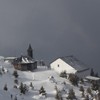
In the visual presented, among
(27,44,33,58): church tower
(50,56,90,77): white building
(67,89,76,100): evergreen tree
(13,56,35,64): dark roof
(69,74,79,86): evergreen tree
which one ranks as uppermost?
(27,44,33,58): church tower

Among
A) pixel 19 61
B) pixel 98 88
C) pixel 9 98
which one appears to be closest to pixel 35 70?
pixel 19 61

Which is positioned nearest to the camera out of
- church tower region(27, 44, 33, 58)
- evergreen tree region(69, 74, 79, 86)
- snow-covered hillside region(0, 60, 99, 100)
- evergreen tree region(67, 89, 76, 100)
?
snow-covered hillside region(0, 60, 99, 100)

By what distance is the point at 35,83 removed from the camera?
55906 mm

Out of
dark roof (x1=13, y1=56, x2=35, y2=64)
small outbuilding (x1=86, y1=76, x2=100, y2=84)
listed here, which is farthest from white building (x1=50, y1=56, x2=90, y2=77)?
dark roof (x1=13, y1=56, x2=35, y2=64)

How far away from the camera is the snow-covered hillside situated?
50.4m

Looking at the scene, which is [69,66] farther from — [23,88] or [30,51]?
[23,88]

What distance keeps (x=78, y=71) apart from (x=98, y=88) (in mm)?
7889

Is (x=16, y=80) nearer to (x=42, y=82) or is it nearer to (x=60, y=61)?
(x=42, y=82)

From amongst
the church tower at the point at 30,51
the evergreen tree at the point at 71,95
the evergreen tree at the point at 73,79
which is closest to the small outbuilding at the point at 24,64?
the church tower at the point at 30,51

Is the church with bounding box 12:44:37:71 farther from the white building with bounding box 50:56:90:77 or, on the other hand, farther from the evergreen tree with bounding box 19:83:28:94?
the evergreen tree with bounding box 19:83:28:94

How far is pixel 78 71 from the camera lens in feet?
209

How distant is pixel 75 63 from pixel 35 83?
12.7 metres

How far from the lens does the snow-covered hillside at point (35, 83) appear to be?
50.4 m

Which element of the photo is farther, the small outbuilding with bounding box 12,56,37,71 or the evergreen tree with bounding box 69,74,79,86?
the small outbuilding with bounding box 12,56,37,71
